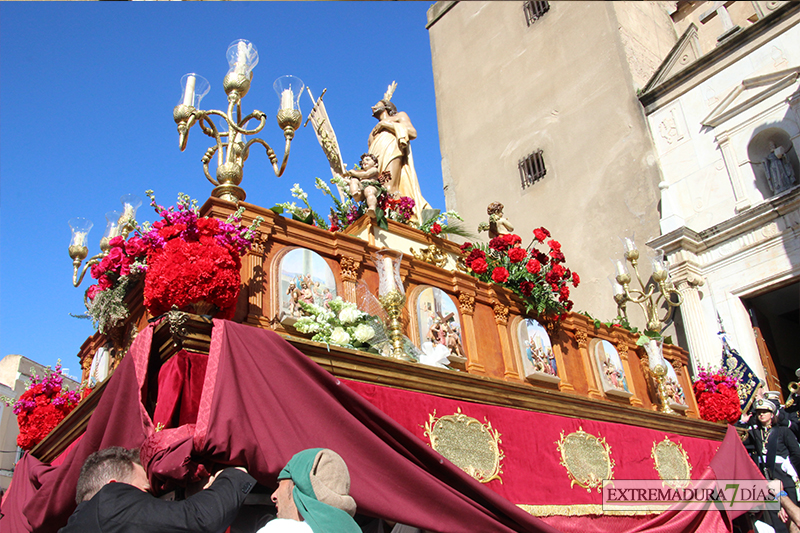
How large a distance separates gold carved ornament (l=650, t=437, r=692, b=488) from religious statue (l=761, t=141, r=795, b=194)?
6.90 metres

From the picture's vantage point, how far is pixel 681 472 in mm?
7508

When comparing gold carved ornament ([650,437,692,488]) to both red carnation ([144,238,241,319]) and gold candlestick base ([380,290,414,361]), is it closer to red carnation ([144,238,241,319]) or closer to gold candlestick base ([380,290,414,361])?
gold candlestick base ([380,290,414,361])

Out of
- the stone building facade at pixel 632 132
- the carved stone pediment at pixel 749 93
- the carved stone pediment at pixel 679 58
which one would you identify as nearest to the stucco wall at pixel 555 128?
the stone building facade at pixel 632 132

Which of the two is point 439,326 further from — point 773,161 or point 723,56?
point 723,56

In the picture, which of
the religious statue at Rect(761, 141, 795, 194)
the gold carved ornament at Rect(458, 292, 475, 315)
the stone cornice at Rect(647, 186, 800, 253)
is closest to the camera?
the gold carved ornament at Rect(458, 292, 475, 315)

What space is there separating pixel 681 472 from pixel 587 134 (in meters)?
10.0

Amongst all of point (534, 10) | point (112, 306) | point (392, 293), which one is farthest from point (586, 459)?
point (534, 10)

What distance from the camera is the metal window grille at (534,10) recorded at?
17719 millimetres

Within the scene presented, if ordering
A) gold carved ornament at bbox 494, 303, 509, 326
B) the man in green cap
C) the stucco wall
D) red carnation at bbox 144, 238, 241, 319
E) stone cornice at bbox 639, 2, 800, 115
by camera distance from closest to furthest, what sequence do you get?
the man in green cap < red carnation at bbox 144, 238, 241, 319 < gold carved ornament at bbox 494, 303, 509, 326 < stone cornice at bbox 639, 2, 800, 115 < the stucco wall

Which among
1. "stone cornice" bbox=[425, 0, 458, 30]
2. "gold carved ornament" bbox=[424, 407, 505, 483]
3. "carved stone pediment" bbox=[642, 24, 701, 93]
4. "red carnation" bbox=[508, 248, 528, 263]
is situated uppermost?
"stone cornice" bbox=[425, 0, 458, 30]

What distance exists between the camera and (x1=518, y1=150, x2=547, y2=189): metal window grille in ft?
53.8

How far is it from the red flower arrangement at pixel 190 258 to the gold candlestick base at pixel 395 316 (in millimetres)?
1278

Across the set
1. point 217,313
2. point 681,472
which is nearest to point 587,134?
point 681,472

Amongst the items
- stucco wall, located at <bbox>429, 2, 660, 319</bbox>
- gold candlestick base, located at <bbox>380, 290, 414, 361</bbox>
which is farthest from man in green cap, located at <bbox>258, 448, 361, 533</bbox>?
stucco wall, located at <bbox>429, 2, 660, 319</bbox>
